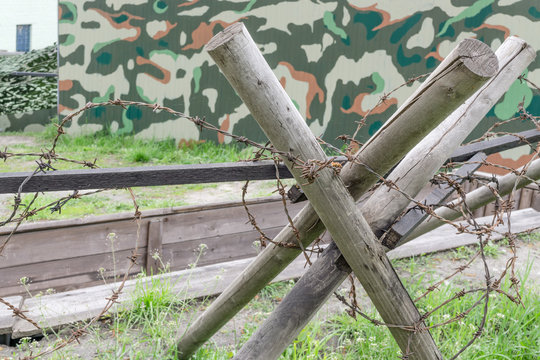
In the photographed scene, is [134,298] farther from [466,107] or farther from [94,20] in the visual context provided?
[94,20]

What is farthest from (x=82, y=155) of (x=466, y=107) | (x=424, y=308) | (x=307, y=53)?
(x=466, y=107)

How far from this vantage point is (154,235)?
3.58 meters

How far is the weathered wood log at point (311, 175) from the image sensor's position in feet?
3.36

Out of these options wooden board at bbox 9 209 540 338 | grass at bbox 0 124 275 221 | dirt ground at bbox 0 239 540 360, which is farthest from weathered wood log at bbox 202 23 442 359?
grass at bbox 0 124 275 221

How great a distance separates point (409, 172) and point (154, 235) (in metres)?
2.65

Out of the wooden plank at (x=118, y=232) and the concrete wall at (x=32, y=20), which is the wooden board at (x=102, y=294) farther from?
the concrete wall at (x=32, y=20)

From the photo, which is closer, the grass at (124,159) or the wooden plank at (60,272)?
the wooden plank at (60,272)

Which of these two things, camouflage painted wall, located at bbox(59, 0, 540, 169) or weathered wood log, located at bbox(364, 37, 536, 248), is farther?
camouflage painted wall, located at bbox(59, 0, 540, 169)

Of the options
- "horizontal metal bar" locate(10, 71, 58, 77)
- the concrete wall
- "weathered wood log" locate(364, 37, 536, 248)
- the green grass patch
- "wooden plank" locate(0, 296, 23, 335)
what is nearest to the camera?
"weathered wood log" locate(364, 37, 536, 248)

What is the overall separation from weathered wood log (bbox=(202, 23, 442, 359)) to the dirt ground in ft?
3.84

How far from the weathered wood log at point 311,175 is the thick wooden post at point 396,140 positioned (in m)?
0.08

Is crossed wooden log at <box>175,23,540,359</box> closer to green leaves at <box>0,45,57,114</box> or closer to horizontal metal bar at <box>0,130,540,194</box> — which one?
horizontal metal bar at <box>0,130,540,194</box>

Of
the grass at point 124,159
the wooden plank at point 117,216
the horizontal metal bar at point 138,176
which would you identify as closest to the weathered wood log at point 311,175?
the horizontal metal bar at point 138,176

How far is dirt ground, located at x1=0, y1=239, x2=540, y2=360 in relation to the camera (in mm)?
2279
